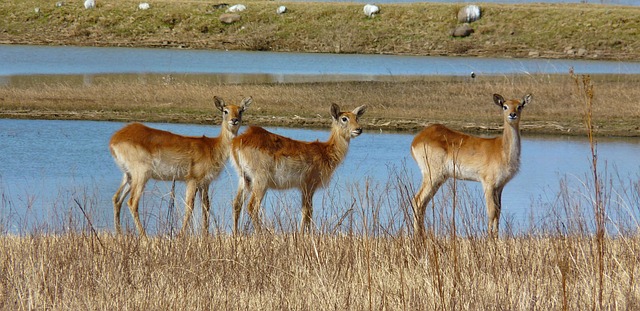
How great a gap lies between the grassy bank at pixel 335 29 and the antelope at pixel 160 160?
114 ft

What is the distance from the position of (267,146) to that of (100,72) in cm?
2156

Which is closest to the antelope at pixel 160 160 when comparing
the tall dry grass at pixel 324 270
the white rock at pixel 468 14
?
the tall dry grass at pixel 324 270

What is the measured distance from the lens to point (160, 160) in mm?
9922

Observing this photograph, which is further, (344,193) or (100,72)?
(100,72)

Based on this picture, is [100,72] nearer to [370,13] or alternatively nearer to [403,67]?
[403,67]

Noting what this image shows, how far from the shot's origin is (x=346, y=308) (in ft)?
19.8

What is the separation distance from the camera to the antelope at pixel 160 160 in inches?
389

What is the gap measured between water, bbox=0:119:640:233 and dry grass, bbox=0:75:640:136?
90 centimetres

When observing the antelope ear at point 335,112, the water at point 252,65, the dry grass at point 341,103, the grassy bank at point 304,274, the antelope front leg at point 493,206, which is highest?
the water at point 252,65

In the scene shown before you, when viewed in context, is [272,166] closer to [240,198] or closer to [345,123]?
[240,198]

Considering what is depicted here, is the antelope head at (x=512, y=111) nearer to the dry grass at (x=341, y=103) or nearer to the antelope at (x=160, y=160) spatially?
the antelope at (x=160, y=160)

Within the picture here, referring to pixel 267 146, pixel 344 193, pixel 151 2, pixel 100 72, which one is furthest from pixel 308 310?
pixel 151 2

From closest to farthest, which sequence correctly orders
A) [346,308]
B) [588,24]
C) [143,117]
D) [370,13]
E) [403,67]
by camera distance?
[346,308], [143,117], [403,67], [588,24], [370,13]

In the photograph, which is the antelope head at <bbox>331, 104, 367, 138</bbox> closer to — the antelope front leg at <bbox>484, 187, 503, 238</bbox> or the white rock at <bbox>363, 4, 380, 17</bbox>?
the antelope front leg at <bbox>484, 187, 503, 238</bbox>
